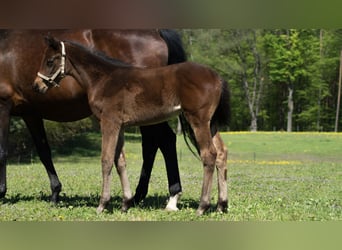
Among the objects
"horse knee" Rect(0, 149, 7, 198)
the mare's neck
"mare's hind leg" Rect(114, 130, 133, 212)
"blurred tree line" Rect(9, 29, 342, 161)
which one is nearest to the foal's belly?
"mare's hind leg" Rect(114, 130, 133, 212)

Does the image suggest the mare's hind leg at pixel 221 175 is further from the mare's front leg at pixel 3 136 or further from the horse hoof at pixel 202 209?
the mare's front leg at pixel 3 136

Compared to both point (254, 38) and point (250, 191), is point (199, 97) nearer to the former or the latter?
point (250, 191)

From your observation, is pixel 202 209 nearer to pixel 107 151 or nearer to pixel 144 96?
pixel 107 151

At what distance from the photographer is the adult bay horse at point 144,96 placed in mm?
5020

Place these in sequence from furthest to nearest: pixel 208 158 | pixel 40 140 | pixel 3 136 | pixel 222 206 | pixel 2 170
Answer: pixel 40 140 < pixel 2 170 < pixel 3 136 < pixel 222 206 < pixel 208 158

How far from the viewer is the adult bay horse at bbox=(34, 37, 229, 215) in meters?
5.02

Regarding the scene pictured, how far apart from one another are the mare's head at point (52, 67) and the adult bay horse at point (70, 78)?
693 millimetres

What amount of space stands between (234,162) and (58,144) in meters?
7.29

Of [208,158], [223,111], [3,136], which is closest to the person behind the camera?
[208,158]

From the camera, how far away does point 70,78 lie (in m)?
6.14

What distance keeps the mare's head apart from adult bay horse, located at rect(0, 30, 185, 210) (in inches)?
27.3

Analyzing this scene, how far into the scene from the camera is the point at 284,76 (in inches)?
525

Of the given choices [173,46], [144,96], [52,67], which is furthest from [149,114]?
[173,46]

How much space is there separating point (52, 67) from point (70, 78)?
0.70 meters
